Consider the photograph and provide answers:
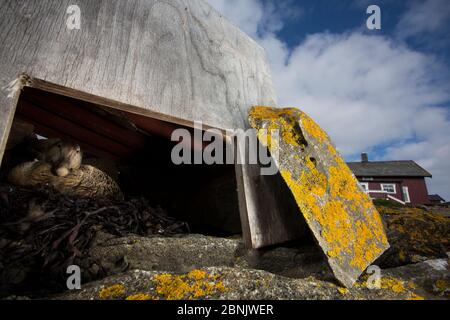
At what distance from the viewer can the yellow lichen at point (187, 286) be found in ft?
4.48

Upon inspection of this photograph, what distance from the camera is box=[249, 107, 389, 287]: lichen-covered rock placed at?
5.65 ft

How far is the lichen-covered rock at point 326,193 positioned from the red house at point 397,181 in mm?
29312

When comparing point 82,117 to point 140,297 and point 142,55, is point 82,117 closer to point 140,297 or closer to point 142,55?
point 142,55

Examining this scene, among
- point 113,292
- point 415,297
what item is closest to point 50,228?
point 113,292

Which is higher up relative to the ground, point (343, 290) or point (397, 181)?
point (397, 181)

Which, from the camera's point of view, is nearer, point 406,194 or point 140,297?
point 140,297

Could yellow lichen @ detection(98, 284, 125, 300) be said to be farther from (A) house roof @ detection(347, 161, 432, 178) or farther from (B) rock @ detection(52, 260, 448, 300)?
(A) house roof @ detection(347, 161, 432, 178)

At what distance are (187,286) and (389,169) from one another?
3553 cm

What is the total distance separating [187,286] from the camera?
1.43 m
